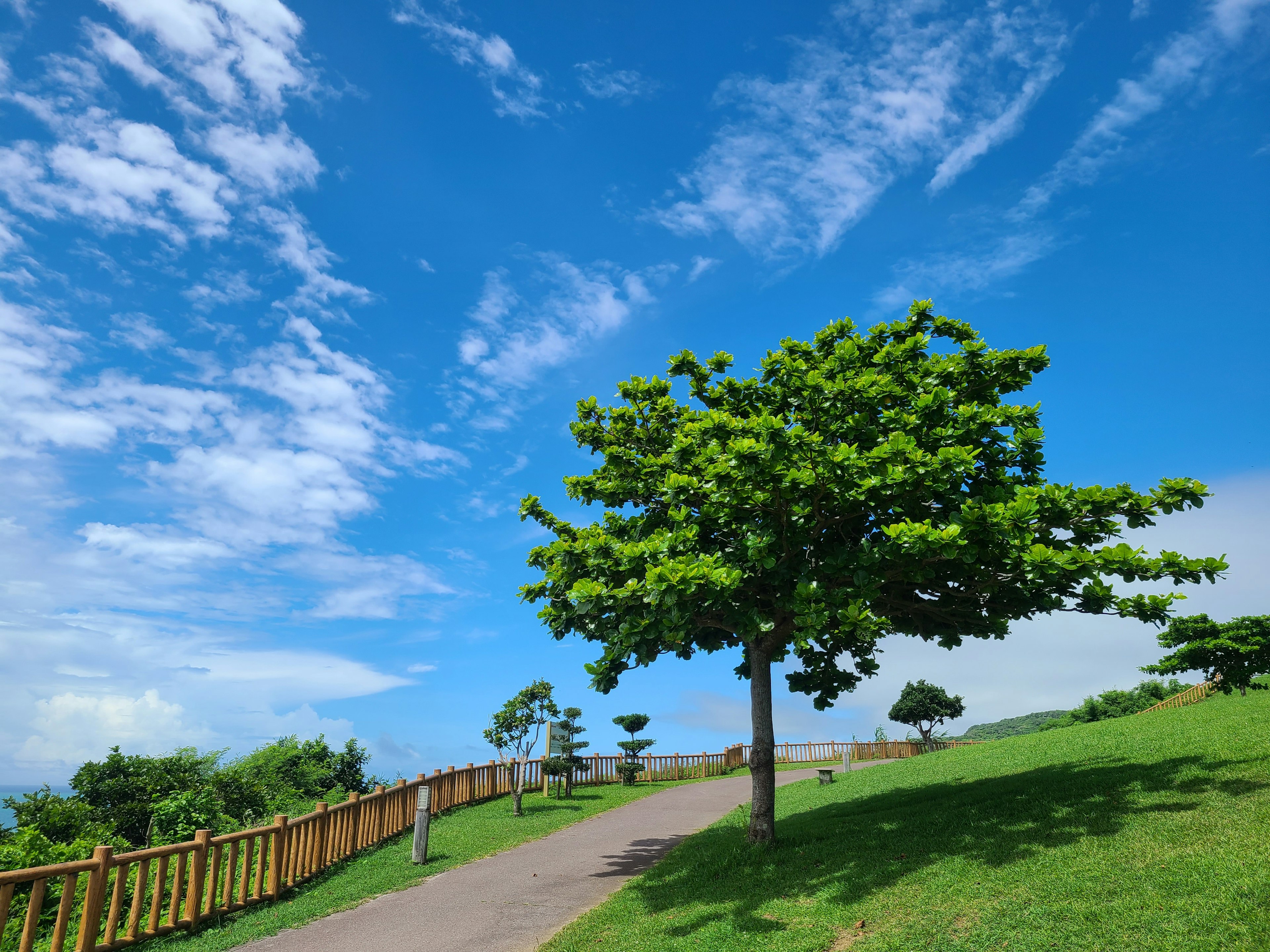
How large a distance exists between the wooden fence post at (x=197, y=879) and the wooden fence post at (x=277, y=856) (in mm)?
1116

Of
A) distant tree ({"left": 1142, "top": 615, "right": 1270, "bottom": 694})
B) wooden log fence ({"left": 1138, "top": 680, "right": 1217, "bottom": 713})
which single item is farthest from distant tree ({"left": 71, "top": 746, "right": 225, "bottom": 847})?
wooden log fence ({"left": 1138, "top": 680, "right": 1217, "bottom": 713})

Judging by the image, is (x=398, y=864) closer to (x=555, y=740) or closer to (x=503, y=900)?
(x=503, y=900)

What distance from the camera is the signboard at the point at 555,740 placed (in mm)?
22641

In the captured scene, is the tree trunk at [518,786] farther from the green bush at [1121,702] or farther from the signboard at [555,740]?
the green bush at [1121,702]

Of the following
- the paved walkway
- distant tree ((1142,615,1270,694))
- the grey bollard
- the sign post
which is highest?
distant tree ((1142,615,1270,694))

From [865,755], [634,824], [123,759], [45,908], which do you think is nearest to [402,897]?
[45,908]

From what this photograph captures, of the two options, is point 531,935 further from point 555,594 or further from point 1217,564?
point 1217,564

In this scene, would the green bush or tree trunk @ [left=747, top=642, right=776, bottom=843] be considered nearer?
tree trunk @ [left=747, top=642, right=776, bottom=843]

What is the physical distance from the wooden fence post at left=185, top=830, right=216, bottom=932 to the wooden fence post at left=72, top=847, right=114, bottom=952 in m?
1.10

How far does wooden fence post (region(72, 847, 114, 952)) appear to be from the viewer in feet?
26.4

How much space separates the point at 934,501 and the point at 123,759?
1909 centimetres

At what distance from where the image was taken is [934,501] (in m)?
11.4

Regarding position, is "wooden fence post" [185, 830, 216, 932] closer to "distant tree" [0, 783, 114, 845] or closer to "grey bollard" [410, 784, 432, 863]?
"grey bollard" [410, 784, 432, 863]

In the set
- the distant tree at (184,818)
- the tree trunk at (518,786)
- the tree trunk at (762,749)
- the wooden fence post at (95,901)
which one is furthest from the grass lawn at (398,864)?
the tree trunk at (762,749)
